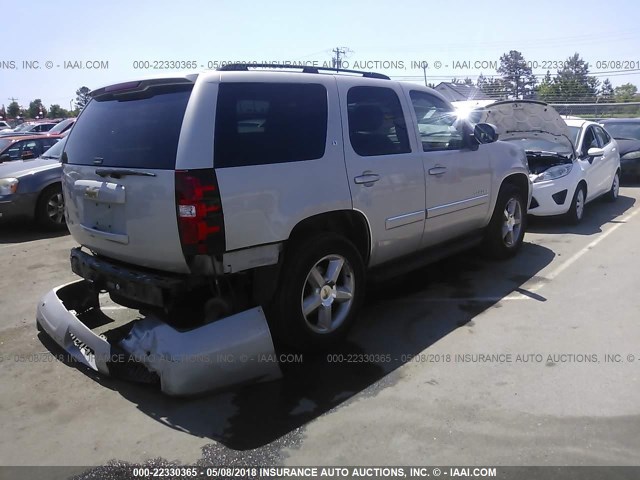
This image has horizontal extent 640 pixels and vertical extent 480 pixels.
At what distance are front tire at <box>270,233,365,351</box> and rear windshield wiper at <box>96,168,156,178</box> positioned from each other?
107 centimetres

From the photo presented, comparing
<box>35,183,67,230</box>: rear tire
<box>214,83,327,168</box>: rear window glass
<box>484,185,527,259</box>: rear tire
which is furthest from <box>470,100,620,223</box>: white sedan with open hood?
<box>35,183,67,230</box>: rear tire

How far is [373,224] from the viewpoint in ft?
13.7

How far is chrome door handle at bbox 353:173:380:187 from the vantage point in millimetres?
3969

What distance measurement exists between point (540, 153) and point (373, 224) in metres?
5.48

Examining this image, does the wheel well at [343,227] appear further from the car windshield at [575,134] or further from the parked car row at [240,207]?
the car windshield at [575,134]

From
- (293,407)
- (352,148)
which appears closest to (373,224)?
(352,148)

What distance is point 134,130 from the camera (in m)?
3.48

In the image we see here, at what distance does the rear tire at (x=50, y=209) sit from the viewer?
826cm

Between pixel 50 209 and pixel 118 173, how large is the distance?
578 centimetres

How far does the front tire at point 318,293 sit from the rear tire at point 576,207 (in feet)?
17.4

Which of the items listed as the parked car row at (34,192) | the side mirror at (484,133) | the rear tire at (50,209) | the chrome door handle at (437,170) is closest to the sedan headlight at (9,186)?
the parked car row at (34,192)

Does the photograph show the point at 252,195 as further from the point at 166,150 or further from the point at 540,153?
the point at 540,153

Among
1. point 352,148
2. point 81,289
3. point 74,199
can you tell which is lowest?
point 81,289

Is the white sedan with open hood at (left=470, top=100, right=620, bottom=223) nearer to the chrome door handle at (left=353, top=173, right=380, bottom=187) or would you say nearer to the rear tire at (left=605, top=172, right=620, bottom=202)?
the rear tire at (left=605, top=172, right=620, bottom=202)
